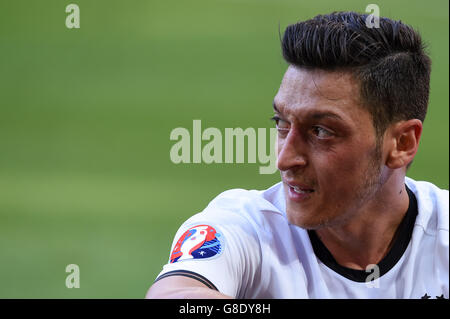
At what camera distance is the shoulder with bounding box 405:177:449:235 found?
8.74 ft

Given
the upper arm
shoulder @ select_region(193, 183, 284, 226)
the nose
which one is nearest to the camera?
the upper arm

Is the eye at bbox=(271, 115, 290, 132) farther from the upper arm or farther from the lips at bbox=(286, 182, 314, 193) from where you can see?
the upper arm

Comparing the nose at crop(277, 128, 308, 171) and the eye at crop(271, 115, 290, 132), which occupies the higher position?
the eye at crop(271, 115, 290, 132)

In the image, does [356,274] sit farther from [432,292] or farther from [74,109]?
[74,109]

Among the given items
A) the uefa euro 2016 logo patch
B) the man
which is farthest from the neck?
the uefa euro 2016 logo patch

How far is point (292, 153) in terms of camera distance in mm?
2330

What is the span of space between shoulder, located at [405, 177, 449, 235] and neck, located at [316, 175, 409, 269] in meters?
0.11

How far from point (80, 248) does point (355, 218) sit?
358 cm

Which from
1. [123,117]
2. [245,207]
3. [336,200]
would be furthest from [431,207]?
[123,117]

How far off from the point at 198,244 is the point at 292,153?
435 mm

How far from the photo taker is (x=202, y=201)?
6195mm

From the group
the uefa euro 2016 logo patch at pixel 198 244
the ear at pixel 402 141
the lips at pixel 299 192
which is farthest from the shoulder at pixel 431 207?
the uefa euro 2016 logo patch at pixel 198 244

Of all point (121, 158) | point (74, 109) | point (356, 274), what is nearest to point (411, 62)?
point (356, 274)

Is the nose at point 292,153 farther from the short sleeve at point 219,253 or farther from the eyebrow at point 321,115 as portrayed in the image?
the short sleeve at point 219,253
